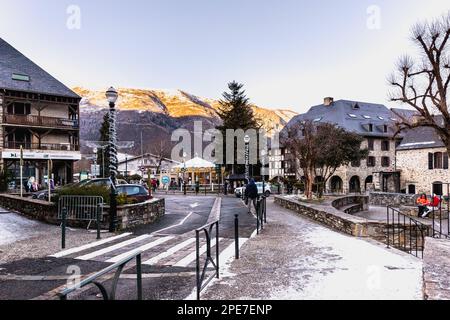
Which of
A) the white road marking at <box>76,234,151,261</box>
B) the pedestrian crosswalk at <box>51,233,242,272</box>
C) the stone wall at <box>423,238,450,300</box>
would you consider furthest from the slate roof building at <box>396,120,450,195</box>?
the white road marking at <box>76,234,151,261</box>

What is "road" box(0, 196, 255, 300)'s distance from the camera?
5.48 m

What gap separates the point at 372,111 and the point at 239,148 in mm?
26080

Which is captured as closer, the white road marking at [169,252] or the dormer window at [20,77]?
the white road marking at [169,252]

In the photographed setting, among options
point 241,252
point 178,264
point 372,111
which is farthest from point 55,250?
point 372,111

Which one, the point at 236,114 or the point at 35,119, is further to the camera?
the point at 236,114

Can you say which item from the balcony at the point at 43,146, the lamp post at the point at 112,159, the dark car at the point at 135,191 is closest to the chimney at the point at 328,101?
the balcony at the point at 43,146

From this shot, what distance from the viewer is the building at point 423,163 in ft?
125

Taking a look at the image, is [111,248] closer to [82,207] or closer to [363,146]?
[82,207]

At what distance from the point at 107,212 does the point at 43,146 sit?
26.2m

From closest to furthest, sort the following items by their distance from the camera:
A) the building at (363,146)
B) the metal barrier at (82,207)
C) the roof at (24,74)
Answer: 1. the metal barrier at (82,207)
2. the roof at (24,74)
3. the building at (363,146)

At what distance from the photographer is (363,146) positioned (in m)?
45.5

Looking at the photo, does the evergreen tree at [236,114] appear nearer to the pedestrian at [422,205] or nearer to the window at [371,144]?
the window at [371,144]

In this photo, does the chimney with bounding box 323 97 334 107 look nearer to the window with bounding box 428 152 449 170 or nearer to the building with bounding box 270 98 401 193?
the building with bounding box 270 98 401 193

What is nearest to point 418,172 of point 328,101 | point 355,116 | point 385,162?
point 385,162
